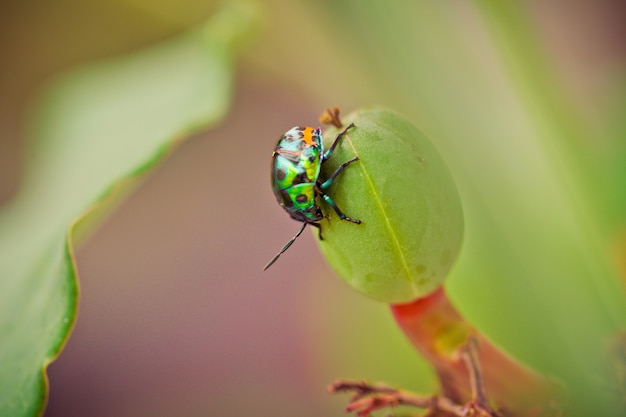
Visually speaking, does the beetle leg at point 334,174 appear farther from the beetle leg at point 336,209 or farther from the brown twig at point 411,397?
the brown twig at point 411,397

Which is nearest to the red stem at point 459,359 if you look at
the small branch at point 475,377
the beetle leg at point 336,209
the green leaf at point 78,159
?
the small branch at point 475,377

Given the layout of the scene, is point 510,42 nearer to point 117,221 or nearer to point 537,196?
point 537,196

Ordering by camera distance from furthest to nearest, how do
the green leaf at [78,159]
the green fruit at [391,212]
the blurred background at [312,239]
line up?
1. the blurred background at [312,239]
2. the green leaf at [78,159]
3. the green fruit at [391,212]

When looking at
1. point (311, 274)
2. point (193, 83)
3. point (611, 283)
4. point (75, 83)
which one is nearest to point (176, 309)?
point (311, 274)

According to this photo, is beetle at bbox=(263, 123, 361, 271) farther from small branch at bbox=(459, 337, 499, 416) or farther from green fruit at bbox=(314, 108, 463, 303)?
small branch at bbox=(459, 337, 499, 416)

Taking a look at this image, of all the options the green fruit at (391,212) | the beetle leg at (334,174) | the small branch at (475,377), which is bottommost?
the small branch at (475,377)

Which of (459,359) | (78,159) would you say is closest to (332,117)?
(459,359)
